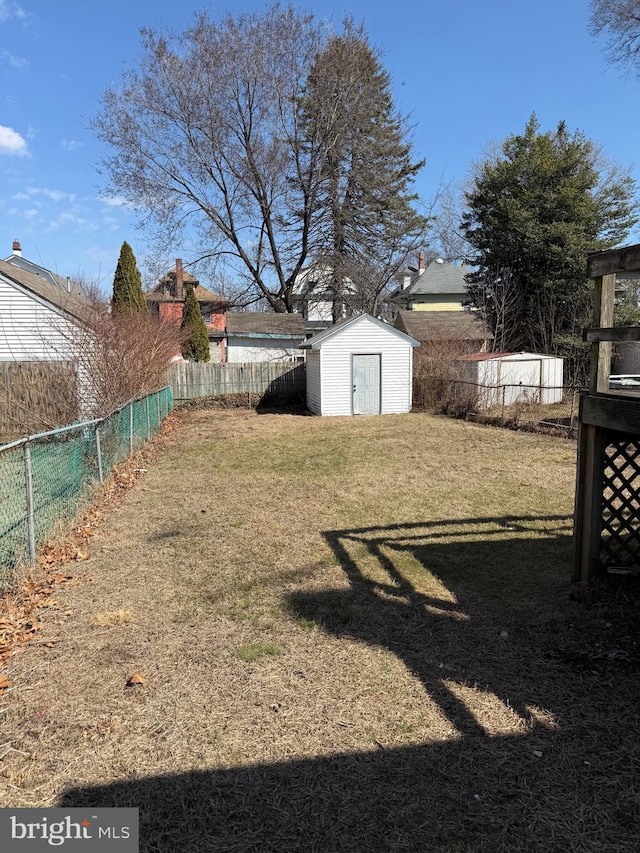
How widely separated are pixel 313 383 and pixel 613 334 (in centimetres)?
1604

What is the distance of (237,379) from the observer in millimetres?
22281

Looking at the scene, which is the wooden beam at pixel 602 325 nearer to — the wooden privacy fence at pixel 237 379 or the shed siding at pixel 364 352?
the shed siding at pixel 364 352

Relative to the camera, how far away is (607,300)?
402cm

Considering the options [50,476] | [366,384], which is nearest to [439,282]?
[366,384]

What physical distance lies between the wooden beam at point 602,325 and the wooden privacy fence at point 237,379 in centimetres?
1864

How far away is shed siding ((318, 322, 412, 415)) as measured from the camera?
1822 centimetres

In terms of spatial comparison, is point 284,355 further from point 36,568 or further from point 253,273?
point 36,568

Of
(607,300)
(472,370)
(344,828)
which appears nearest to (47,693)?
(344,828)

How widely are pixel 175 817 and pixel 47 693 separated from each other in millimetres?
1333

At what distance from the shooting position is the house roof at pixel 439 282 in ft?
130

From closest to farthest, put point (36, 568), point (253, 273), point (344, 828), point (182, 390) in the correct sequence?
point (344, 828) < point (36, 568) < point (182, 390) < point (253, 273)

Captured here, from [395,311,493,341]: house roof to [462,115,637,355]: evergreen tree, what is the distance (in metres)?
1.18

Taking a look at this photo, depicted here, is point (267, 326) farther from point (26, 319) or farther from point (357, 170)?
point (26, 319)

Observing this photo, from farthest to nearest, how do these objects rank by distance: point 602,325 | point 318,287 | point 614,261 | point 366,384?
point 318,287 → point 366,384 → point 602,325 → point 614,261
